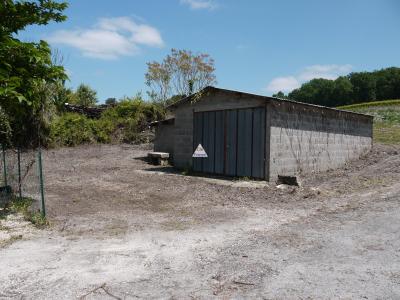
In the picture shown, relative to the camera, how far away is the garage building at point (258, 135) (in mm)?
11781

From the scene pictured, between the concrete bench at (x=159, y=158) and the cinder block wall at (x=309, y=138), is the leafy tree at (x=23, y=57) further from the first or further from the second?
the concrete bench at (x=159, y=158)

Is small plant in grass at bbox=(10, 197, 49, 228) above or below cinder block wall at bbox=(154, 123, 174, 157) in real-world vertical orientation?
below

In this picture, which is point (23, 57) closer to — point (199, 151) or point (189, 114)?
point (199, 151)

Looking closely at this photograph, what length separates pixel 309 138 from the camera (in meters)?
13.2

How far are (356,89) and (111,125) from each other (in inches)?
2753

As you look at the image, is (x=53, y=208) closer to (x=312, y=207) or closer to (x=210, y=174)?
(x=312, y=207)

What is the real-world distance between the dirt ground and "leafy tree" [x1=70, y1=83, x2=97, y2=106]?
19180mm

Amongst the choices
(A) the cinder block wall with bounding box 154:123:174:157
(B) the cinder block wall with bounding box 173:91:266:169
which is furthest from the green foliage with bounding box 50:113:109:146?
(B) the cinder block wall with bounding box 173:91:266:169

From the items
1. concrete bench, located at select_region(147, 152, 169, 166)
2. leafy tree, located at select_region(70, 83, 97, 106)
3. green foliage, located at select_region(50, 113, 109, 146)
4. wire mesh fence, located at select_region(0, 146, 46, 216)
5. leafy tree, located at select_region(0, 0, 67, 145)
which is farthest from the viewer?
leafy tree, located at select_region(70, 83, 97, 106)

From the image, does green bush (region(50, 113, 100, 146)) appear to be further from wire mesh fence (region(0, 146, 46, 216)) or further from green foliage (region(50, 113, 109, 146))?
wire mesh fence (region(0, 146, 46, 216))

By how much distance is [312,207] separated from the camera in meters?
8.39

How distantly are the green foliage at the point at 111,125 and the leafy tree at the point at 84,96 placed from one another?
23.1 ft

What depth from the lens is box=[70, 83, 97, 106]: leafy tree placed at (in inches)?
1151

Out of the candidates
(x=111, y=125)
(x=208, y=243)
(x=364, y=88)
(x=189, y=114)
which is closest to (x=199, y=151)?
(x=189, y=114)
